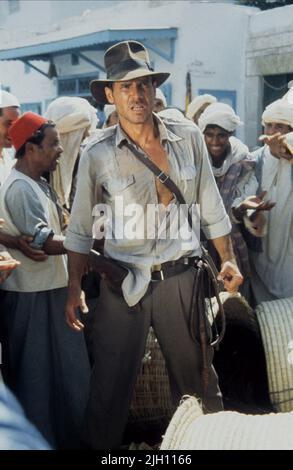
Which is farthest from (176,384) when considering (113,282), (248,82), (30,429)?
(248,82)

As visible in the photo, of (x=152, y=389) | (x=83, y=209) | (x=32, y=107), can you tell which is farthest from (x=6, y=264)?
(x=32, y=107)

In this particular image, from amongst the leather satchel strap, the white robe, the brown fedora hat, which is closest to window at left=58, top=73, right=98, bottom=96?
the white robe

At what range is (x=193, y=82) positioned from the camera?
1170cm

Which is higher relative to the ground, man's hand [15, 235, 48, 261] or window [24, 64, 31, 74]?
man's hand [15, 235, 48, 261]

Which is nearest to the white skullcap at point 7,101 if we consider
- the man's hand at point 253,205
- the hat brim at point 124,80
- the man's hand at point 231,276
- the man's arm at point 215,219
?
the hat brim at point 124,80

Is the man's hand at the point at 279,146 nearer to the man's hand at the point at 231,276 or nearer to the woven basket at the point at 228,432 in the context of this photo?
the man's hand at the point at 231,276

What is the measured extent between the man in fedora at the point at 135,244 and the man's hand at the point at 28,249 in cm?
20

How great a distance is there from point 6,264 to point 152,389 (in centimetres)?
135

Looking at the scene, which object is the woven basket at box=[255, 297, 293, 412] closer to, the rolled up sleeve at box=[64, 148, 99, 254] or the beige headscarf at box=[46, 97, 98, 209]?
the rolled up sleeve at box=[64, 148, 99, 254]

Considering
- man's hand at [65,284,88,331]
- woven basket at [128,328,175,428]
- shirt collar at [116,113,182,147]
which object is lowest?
woven basket at [128,328,175,428]

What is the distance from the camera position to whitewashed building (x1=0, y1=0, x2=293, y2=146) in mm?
10688

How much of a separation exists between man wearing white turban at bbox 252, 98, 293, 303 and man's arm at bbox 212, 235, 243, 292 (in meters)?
1.32

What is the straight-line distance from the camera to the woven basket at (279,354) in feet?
14.0
